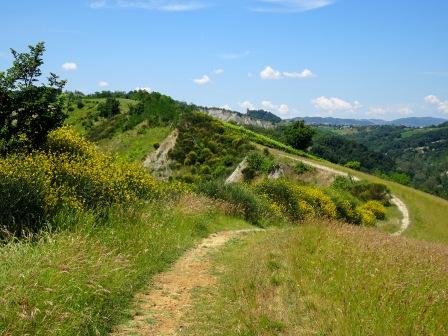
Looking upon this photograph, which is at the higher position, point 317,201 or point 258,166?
point 258,166

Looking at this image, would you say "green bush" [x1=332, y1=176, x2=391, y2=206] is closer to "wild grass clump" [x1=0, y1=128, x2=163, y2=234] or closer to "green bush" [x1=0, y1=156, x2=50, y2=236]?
"wild grass clump" [x1=0, y1=128, x2=163, y2=234]

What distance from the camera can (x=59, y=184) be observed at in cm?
1162

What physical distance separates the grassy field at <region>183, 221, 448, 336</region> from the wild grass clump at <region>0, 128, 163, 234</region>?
3789 millimetres

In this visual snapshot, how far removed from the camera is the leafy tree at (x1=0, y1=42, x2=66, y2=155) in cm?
1361

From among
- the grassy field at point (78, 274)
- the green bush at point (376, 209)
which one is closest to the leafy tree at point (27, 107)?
the grassy field at point (78, 274)

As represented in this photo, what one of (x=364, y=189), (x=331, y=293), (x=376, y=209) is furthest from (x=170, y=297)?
(x=364, y=189)

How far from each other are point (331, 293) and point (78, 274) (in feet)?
12.4

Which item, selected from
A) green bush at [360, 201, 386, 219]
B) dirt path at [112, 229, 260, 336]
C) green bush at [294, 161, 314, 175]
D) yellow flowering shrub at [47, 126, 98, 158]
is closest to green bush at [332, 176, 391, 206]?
green bush at [294, 161, 314, 175]

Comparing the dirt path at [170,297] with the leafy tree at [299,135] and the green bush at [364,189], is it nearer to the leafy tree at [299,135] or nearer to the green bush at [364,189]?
the green bush at [364,189]

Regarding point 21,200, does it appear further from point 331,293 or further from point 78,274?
point 331,293

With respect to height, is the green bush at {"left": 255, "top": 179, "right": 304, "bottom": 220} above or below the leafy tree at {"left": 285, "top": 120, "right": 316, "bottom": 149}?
below

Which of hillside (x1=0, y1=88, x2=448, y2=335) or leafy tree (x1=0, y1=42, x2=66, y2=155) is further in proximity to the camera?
leafy tree (x1=0, y1=42, x2=66, y2=155)

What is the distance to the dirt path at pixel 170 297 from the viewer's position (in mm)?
6977

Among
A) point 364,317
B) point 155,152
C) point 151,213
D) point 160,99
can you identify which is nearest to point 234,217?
point 151,213
